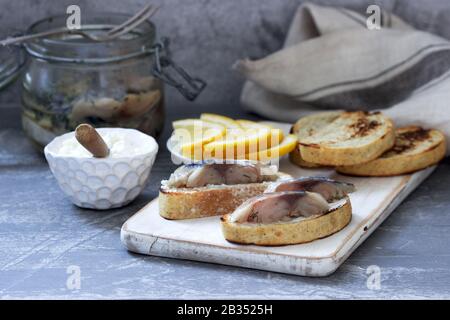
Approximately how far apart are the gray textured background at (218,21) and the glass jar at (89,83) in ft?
1.15

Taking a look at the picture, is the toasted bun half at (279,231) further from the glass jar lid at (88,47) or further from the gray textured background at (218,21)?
the gray textured background at (218,21)

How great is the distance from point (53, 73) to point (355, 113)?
27.5 inches

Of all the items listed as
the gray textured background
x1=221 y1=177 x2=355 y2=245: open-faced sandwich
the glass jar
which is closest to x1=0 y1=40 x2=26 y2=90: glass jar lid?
the glass jar

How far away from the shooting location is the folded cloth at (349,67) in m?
2.26

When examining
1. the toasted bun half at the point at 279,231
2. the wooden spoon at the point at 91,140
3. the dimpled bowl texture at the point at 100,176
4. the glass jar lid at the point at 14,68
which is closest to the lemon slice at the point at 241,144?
the dimpled bowl texture at the point at 100,176

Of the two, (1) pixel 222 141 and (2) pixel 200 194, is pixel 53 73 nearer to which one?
(1) pixel 222 141

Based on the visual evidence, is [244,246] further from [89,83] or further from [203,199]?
[89,83]

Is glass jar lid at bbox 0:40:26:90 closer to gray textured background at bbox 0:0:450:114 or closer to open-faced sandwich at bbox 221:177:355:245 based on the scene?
gray textured background at bbox 0:0:450:114

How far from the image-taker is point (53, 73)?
202cm

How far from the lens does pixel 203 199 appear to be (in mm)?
1679

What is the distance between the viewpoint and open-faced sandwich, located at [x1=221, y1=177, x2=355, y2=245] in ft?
5.06

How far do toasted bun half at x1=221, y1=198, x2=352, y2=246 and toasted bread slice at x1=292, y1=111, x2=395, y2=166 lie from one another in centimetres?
35

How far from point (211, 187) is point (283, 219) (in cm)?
19
